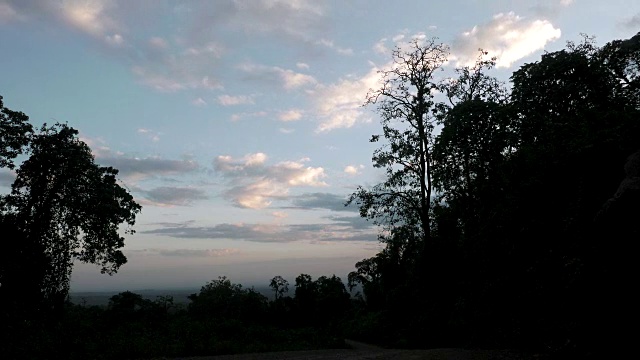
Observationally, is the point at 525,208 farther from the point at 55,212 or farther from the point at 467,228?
the point at 55,212

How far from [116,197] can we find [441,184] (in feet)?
67.4

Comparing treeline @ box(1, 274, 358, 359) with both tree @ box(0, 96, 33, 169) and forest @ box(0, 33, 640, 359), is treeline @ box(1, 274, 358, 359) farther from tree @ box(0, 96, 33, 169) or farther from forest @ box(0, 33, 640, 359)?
tree @ box(0, 96, 33, 169)

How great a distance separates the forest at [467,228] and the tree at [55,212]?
77 millimetres

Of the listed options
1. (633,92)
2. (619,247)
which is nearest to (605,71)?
(633,92)

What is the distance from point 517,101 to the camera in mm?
21875

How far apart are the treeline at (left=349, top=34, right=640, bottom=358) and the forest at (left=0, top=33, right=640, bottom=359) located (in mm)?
55

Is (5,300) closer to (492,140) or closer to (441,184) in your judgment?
(441,184)

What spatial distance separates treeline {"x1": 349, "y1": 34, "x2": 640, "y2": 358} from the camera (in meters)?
8.70

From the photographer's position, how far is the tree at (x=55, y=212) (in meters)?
23.2

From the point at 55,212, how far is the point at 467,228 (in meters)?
24.2

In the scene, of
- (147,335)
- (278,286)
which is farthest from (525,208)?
(278,286)

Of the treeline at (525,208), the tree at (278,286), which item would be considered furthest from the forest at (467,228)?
the tree at (278,286)

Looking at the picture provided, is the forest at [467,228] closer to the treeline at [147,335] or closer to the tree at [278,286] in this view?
the treeline at [147,335]

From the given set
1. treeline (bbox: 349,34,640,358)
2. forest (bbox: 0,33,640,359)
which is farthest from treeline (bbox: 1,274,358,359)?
treeline (bbox: 349,34,640,358)
